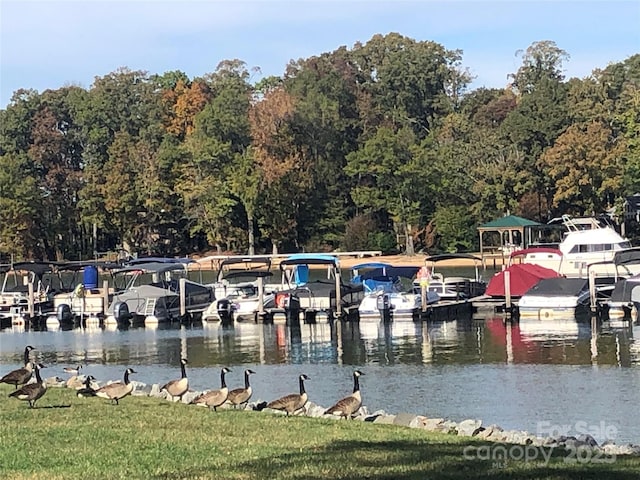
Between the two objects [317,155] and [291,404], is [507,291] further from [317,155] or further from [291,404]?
[317,155]

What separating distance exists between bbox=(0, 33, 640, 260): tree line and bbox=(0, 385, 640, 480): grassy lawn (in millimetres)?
68853

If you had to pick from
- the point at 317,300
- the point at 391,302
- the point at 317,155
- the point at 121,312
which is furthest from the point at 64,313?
the point at 317,155

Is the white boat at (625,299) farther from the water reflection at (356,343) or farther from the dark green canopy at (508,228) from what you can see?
the dark green canopy at (508,228)

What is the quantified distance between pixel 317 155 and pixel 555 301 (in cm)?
5952

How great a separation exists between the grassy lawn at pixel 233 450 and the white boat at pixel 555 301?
2677 centimetres

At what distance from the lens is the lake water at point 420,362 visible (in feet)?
70.6

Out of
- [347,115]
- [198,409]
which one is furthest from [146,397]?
[347,115]

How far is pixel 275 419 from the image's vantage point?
15719 millimetres

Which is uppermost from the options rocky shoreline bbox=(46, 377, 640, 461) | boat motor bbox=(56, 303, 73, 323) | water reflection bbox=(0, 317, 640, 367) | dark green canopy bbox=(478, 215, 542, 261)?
dark green canopy bbox=(478, 215, 542, 261)

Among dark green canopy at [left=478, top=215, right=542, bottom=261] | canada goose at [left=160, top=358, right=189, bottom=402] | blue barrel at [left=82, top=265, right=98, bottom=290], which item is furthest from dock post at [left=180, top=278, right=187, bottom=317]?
canada goose at [left=160, top=358, right=189, bottom=402]

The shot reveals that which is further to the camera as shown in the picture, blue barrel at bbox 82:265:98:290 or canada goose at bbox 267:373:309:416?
blue barrel at bbox 82:265:98:290

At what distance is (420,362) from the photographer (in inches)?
1206

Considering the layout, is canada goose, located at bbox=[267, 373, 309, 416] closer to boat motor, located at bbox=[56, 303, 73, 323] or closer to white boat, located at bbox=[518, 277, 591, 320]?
white boat, located at bbox=[518, 277, 591, 320]

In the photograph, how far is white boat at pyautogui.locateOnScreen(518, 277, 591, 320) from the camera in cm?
4109
